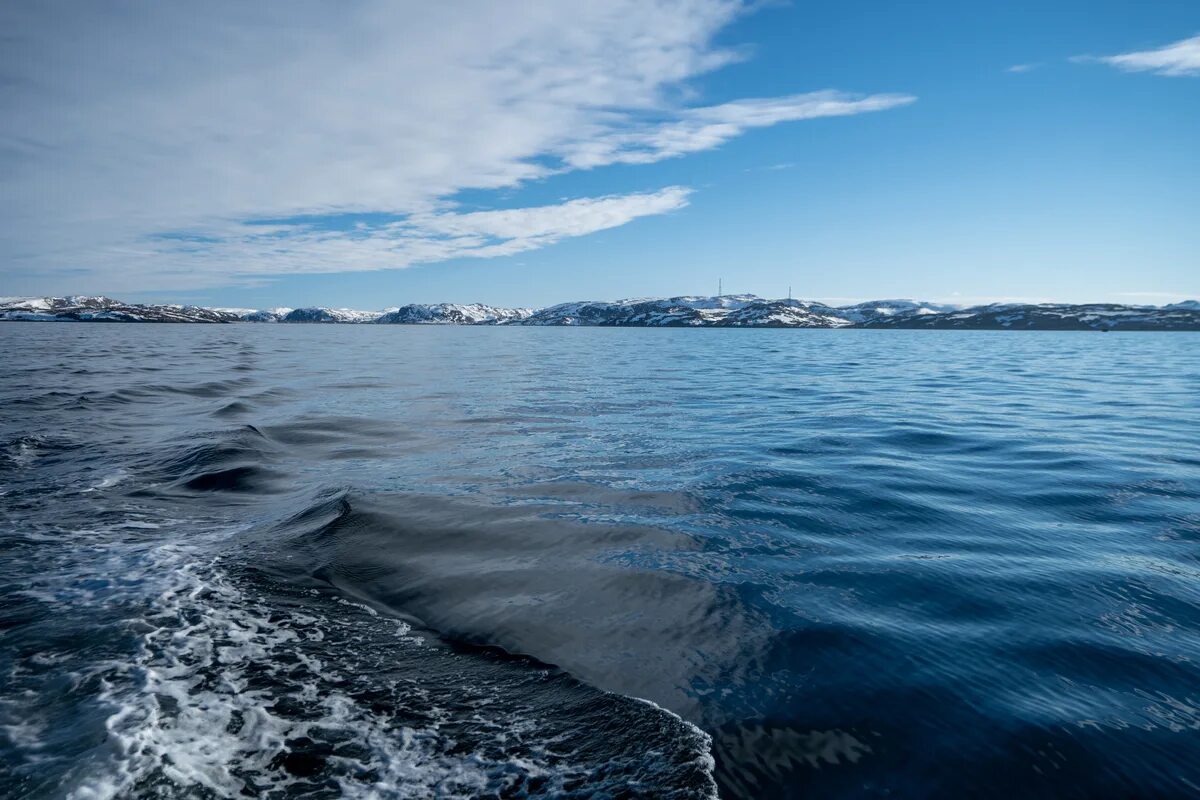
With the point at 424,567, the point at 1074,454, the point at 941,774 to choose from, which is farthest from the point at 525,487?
the point at 1074,454

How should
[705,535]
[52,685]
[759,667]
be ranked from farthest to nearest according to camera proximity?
[705,535] < [759,667] < [52,685]

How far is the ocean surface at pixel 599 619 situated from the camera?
3949mm

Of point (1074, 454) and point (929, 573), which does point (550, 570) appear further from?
point (1074, 454)

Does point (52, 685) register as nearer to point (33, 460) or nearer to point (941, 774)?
point (941, 774)

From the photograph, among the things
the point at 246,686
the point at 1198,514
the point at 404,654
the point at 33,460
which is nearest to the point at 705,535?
the point at 404,654

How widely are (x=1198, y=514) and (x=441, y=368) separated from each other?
3576cm

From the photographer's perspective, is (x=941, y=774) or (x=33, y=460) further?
(x=33, y=460)

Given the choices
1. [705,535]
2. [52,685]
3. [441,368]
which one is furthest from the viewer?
[441,368]

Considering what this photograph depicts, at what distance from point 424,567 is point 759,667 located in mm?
4261

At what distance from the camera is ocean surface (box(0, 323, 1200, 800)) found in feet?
13.0

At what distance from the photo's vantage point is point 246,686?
4.73 metres

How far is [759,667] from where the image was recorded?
204 inches

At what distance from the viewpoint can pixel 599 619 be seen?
607 centimetres

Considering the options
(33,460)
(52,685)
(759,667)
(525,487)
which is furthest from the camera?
(33,460)
